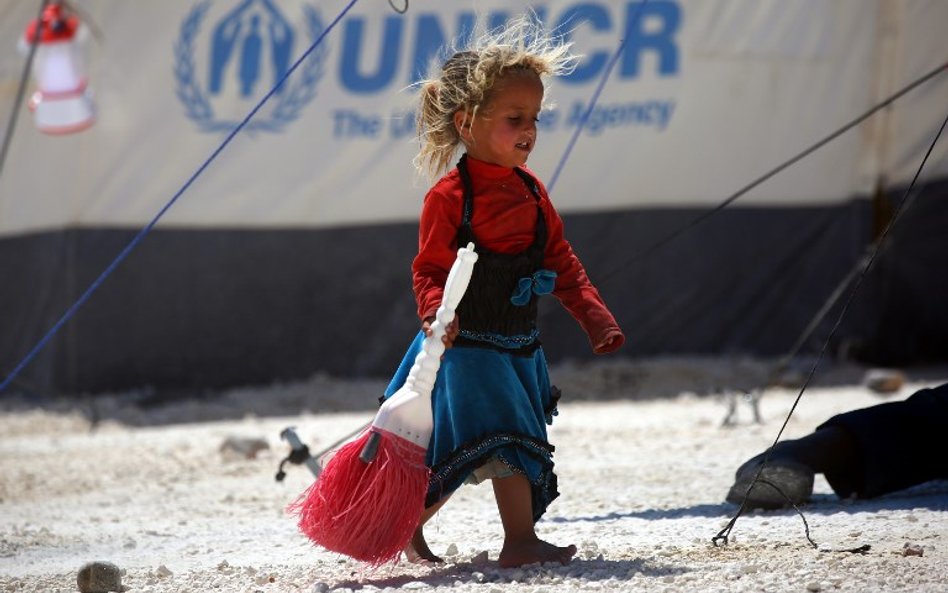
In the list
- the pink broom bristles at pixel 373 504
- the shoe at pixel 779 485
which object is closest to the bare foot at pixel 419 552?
the pink broom bristles at pixel 373 504

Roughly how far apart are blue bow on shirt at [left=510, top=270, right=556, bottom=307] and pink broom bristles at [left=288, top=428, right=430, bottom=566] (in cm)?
40

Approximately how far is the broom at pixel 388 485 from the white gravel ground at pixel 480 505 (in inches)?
4.2

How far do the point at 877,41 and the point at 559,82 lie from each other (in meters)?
1.75

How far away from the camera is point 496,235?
345 cm

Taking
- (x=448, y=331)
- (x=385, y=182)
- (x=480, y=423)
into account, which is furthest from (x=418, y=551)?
(x=385, y=182)

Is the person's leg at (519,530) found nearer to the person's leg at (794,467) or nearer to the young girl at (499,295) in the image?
the young girl at (499,295)

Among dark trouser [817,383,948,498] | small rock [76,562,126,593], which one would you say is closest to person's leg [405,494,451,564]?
small rock [76,562,126,593]

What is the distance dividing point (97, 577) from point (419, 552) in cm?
72

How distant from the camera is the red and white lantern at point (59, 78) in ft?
25.6

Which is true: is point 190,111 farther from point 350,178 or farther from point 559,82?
point 559,82

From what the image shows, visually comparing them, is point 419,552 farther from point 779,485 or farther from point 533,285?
point 779,485

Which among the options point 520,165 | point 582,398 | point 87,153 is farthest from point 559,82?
point 520,165

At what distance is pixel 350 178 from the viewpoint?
26.8 feet

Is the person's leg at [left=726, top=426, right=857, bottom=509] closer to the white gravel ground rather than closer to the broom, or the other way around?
the white gravel ground
